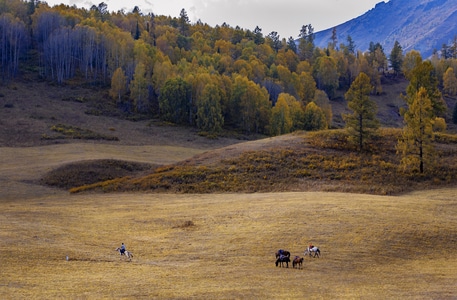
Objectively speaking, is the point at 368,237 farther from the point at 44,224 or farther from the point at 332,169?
the point at 332,169

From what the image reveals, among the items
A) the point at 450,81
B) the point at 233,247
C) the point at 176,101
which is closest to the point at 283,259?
the point at 233,247

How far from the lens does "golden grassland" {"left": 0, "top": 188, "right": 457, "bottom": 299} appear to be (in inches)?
836

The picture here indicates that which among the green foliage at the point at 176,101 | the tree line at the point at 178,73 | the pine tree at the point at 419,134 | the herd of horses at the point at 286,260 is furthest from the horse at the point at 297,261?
the green foliage at the point at 176,101

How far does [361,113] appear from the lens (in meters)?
66.0

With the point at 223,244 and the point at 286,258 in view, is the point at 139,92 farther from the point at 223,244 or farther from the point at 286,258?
the point at 286,258

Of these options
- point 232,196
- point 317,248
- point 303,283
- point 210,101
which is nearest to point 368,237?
point 317,248

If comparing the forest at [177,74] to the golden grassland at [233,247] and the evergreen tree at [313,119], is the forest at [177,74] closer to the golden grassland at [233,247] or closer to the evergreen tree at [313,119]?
the evergreen tree at [313,119]

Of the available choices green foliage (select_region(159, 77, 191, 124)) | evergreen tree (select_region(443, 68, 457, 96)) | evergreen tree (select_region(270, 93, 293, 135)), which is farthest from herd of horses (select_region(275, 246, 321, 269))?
evergreen tree (select_region(443, 68, 457, 96))

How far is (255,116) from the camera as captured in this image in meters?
121

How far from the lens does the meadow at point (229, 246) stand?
21.3 metres

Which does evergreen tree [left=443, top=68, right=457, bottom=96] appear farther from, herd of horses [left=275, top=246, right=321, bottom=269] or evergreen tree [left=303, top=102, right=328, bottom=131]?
herd of horses [left=275, top=246, right=321, bottom=269]

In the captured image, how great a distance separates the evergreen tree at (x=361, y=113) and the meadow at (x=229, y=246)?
679 inches

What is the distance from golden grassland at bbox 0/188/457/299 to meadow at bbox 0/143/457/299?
0.08 meters

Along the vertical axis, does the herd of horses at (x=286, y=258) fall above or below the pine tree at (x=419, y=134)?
below
